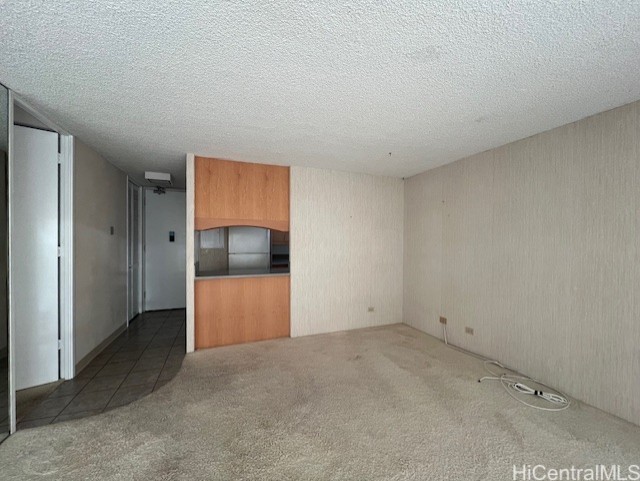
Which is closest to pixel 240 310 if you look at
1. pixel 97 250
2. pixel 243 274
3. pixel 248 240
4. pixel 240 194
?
pixel 243 274

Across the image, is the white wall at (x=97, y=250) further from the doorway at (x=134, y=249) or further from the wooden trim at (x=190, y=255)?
the wooden trim at (x=190, y=255)

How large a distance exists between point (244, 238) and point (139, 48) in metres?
3.32

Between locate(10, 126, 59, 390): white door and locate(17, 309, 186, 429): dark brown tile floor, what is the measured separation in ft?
1.17

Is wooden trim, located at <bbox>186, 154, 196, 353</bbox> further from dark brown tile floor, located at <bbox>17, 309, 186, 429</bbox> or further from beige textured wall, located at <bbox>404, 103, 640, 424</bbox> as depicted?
beige textured wall, located at <bbox>404, 103, 640, 424</bbox>

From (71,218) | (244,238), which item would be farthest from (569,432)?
Answer: (71,218)

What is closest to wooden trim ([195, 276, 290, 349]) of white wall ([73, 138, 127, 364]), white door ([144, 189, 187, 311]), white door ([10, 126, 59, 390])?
white wall ([73, 138, 127, 364])

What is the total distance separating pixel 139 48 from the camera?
Answer: 4.98 feet

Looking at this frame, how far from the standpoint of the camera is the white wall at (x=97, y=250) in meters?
2.95

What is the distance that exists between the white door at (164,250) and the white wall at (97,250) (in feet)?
3.10

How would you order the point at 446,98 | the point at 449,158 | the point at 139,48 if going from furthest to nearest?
the point at 449,158, the point at 446,98, the point at 139,48

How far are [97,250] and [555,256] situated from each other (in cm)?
507

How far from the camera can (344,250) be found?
4.27m

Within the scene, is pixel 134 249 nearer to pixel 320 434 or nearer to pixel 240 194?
pixel 240 194

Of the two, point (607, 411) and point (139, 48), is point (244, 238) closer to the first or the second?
point (139, 48)
